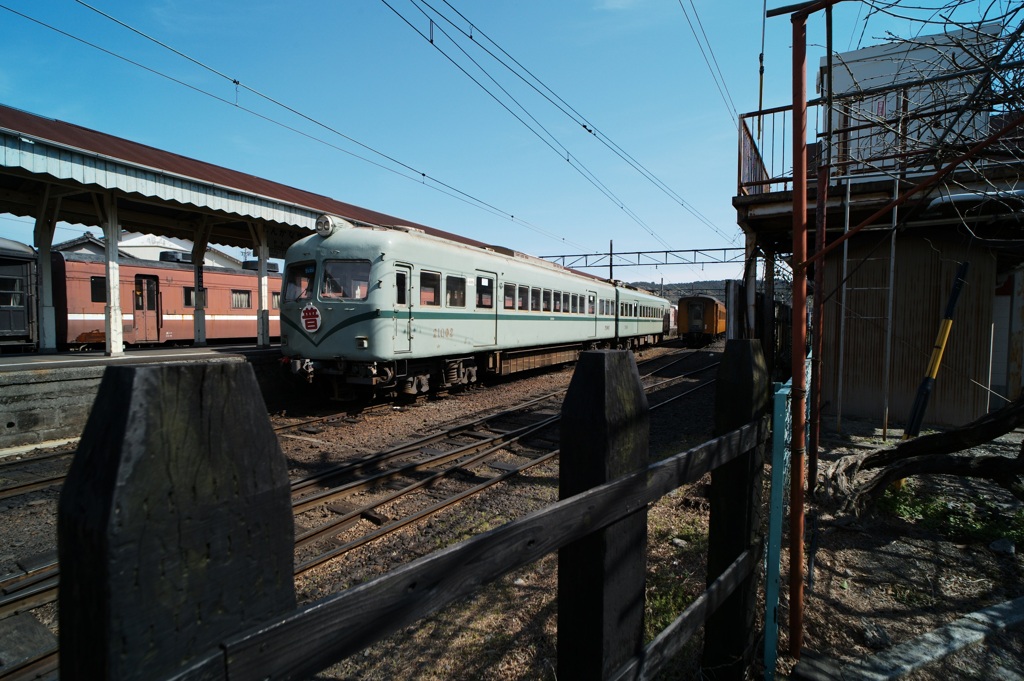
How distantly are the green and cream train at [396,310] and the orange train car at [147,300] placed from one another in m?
7.01

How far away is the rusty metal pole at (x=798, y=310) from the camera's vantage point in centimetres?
268

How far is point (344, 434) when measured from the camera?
812cm

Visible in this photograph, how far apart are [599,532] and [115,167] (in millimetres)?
10854

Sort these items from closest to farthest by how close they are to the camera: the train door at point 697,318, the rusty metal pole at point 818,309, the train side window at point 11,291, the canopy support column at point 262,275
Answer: the rusty metal pole at point 818,309 < the canopy support column at point 262,275 < the train side window at point 11,291 < the train door at point 697,318

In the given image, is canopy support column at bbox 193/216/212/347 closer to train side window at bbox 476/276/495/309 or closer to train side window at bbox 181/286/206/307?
train side window at bbox 181/286/206/307

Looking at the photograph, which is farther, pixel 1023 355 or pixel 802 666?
pixel 1023 355

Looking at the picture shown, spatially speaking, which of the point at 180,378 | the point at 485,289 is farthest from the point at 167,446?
the point at 485,289

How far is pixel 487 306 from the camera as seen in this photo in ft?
39.3

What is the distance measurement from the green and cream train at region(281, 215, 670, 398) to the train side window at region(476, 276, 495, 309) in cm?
2

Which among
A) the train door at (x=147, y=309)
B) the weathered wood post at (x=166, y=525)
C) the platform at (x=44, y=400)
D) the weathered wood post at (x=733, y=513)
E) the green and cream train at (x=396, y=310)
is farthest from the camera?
the train door at (x=147, y=309)

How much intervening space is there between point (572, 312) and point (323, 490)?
1201cm

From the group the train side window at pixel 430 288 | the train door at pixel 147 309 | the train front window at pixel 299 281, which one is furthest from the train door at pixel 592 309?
the train door at pixel 147 309

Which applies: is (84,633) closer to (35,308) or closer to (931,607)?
(931,607)

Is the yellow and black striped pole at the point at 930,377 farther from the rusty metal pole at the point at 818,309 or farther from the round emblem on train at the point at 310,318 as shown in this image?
the round emblem on train at the point at 310,318
